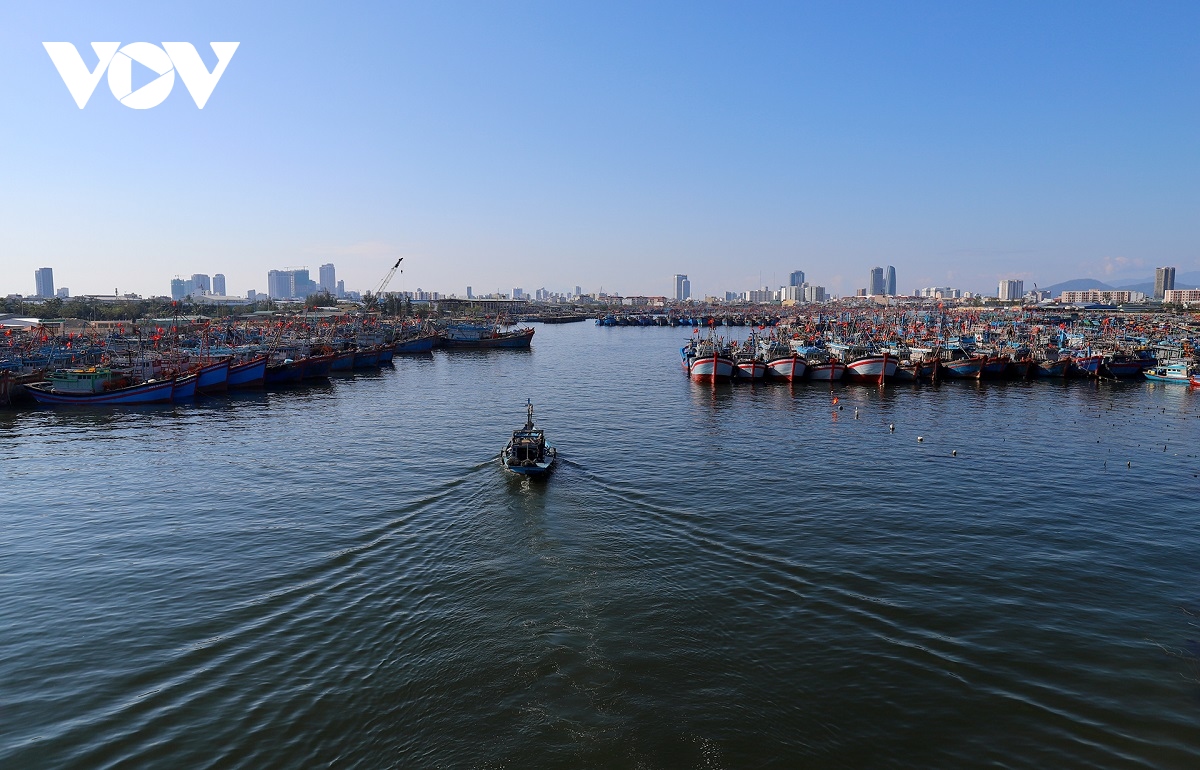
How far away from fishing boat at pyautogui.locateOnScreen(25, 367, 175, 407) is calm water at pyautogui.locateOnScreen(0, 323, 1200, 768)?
16762 millimetres

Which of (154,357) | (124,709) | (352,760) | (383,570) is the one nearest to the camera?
(352,760)

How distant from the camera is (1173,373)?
77938 millimetres

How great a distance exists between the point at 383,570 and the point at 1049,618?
23.3 metres

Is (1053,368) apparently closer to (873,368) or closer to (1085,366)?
(1085,366)

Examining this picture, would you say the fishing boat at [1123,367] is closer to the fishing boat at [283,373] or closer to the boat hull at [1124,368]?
the boat hull at [1124,368]

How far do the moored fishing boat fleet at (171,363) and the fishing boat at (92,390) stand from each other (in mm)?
75

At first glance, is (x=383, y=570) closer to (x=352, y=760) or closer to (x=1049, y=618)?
(x=352, y=760)

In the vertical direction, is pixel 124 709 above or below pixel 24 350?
below

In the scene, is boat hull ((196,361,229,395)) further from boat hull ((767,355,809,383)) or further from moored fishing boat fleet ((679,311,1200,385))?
boat hull ((767,355,809,383))

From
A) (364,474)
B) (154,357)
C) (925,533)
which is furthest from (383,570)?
(154,357)

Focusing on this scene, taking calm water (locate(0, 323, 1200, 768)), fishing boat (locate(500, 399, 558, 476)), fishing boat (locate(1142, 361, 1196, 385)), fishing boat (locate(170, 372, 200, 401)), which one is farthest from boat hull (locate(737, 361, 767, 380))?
fishing boat (locate(170, 372, 200, 401))

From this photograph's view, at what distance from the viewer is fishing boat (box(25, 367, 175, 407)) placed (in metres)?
58.0

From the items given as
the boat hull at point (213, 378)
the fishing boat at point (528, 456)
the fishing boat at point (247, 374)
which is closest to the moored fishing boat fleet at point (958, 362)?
the fishing boat at point (528, 456)

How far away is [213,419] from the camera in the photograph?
54281 mm
